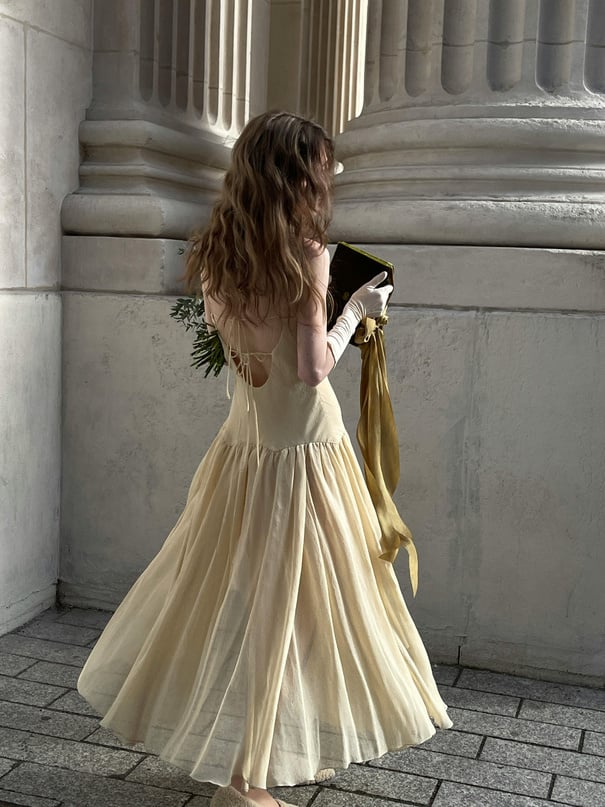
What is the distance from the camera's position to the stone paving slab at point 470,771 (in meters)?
3.08

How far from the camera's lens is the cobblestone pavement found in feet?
9.75

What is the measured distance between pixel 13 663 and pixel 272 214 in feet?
7.18

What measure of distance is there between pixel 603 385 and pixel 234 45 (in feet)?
9.10

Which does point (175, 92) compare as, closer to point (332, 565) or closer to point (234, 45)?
point (234, 45)

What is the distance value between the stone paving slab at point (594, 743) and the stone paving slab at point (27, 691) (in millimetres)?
1800

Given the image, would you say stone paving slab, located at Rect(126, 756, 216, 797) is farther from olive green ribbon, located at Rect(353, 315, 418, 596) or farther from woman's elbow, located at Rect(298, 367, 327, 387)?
woman's elbow, located at Rect(298, 367, 327, 387)

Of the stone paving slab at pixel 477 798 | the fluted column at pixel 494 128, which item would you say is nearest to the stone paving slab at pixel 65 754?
the stone paving slab at pixel 477 798

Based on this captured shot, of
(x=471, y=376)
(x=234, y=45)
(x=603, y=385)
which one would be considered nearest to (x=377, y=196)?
(x=471, y=376)

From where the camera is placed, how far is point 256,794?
276cm

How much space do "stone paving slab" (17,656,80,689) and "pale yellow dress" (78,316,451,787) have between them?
0.81 m

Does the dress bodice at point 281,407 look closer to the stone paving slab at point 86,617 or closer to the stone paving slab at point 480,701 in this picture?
the stone paving slab at point 480,701

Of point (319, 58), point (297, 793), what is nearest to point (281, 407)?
point (297, 793)

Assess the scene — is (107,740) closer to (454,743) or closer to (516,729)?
(454,743)

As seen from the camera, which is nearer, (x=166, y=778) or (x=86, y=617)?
(x=166, y=778)
